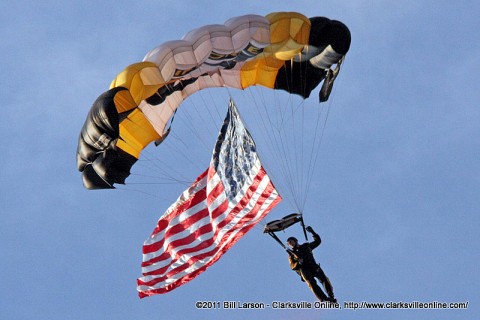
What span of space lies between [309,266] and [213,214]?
355cm

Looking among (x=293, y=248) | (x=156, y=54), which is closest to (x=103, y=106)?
(x=156, y=54)

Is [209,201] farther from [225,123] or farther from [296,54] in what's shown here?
[296,54]

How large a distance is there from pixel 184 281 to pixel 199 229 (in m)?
1.59

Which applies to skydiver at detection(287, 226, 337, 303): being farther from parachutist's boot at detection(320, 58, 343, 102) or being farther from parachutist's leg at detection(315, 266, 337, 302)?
parachutist's boot at detection(320, 58, 343, 102)

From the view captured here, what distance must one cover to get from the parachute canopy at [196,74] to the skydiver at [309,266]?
14.2 feet

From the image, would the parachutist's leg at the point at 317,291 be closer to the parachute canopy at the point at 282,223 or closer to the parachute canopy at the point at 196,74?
the parachute canopy at the point at 282,223

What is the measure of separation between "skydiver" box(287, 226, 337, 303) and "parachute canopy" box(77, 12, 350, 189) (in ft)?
14.2

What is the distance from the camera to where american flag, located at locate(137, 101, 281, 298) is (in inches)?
1105

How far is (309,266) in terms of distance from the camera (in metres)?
26.0

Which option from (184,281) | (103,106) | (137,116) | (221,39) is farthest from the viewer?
(184,281)

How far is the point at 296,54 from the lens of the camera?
27.5 meters

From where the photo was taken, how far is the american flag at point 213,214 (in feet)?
92.1

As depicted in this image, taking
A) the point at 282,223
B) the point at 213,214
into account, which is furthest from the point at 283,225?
the point at 213,214

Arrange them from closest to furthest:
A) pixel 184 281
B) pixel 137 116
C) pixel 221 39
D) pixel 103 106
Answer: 1. pixel 103 106
2. pixel 221 39
3. pixel 137 116
4. pixel 184 281
